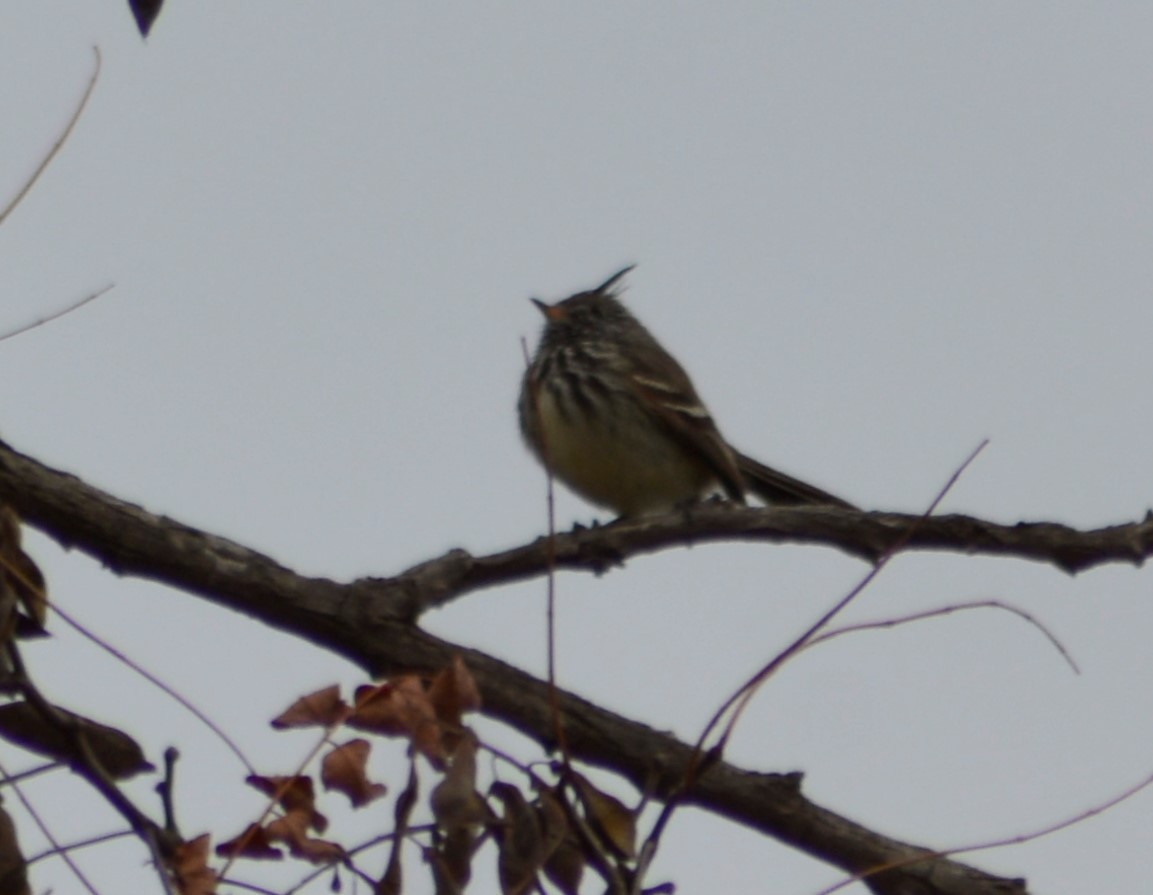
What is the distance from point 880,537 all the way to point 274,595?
1900 mm

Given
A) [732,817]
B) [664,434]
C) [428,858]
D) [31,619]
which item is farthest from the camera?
[664,434]

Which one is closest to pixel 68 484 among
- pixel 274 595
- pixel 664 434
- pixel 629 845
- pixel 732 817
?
pixel 274 595

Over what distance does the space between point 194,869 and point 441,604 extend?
240cm

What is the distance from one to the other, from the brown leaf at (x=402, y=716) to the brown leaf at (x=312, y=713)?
0.04m

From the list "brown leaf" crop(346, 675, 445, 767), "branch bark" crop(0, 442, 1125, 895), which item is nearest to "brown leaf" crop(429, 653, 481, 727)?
"brown leaf" crop(346, 675, 445, 767)

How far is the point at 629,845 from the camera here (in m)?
3.49

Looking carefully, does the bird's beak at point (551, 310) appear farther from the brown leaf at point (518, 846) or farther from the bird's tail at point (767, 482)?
the brown leaf at point (518, 846)

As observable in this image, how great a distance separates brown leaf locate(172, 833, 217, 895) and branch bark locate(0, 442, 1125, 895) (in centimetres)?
183

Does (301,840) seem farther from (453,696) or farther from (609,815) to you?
(609,815)

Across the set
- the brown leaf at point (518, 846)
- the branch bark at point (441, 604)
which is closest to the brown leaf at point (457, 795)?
the brown leaf at point (518, 846)

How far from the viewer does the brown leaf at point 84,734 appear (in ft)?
12.0

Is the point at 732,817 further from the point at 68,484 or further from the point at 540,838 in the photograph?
the point at 68,484

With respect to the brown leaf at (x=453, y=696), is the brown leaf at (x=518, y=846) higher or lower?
lower

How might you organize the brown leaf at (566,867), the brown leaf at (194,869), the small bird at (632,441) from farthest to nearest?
the small bird at (632,441)
the brown leaf at (566,867)
the brown leaf at (194,869)
